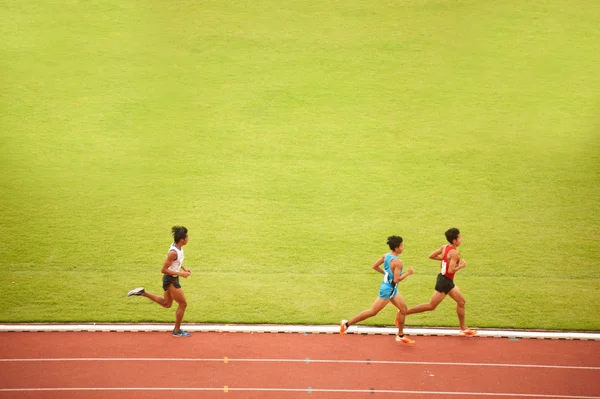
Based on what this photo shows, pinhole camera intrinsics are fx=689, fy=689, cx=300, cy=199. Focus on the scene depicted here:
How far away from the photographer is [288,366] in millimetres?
10555

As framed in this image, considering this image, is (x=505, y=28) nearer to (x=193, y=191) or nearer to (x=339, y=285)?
(x=193, y=191)

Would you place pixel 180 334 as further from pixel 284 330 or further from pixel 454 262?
pixel 454 262

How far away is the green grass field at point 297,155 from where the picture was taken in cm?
1357

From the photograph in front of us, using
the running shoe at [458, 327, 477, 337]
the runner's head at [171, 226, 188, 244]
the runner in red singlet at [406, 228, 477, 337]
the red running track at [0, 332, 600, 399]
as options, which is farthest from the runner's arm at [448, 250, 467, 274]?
the runner's head at [171, 226, 188, 244]

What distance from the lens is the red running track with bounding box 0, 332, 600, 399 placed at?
9.90 metres

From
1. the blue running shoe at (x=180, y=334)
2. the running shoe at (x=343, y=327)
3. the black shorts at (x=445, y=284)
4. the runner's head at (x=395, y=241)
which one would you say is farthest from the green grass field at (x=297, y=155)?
the runner's head at (x=395, y=241)

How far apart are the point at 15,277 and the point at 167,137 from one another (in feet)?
28.1

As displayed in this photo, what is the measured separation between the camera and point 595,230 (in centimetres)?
1617

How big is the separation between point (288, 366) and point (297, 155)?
10642 mm

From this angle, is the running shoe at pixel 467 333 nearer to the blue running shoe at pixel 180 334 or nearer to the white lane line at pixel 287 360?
the white lane line at pixel 287 360

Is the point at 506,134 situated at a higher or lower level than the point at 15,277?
higher

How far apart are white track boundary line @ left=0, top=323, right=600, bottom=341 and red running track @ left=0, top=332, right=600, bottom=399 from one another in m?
0.15

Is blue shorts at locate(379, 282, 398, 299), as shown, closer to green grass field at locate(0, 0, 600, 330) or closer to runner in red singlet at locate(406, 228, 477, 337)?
runner in red singlet at locate(406, 228, 477, 337)

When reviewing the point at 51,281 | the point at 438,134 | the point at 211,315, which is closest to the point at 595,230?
the point at 438,134
